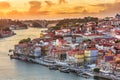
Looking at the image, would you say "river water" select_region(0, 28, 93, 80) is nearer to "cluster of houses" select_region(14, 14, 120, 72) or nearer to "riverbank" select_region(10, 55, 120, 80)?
"riverbank" select_region(10, 55, 120, 80)

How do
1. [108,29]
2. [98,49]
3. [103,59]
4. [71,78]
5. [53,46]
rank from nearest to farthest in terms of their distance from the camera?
[71,78] < [103,59] < [98,49] < [53,46] < [108,29]

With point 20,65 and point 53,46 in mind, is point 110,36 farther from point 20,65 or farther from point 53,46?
point 20,65

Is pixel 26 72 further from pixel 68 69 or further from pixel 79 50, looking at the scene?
pixel 79 50

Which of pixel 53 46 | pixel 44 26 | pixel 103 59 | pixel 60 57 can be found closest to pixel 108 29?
pixel 53 46

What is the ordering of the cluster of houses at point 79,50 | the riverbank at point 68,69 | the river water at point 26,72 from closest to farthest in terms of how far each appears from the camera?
the riverbank at point 68,69 → the river water at point 26,72 → the cluster of houses at point 79,50

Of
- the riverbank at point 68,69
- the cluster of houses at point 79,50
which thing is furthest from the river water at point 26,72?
the cluster of houses at point 79,50

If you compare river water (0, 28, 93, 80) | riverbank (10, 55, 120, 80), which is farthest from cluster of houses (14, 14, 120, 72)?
river water (0, 28, 93, 80)

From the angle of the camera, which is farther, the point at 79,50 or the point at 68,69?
the point at 79,50

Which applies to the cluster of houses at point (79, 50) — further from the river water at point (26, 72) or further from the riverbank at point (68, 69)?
the river water at point (26, 72)

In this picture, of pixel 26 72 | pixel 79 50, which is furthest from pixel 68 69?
pixel 79 50

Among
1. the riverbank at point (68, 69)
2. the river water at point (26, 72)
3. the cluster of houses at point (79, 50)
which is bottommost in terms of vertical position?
the river water at point (26, 72)

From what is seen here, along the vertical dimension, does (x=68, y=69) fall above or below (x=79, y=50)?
below
